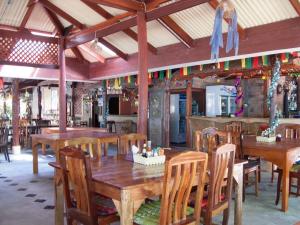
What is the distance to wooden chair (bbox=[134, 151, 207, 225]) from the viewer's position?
2191mm

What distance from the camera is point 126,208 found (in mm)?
2221

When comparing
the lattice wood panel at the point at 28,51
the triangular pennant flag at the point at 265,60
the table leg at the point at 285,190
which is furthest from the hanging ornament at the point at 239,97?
the table leg at the point at 285,190

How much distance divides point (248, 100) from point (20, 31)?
830 centimetres

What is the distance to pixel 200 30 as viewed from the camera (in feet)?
18.5

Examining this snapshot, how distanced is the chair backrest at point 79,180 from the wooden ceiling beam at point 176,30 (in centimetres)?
361

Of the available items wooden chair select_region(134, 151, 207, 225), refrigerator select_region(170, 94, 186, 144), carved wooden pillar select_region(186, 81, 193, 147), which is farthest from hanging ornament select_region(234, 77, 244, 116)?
wooden chair select_region(134, 151, 207, 225)

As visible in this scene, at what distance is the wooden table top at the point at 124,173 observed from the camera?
2.35 m

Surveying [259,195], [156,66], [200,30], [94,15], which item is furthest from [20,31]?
[259,195]

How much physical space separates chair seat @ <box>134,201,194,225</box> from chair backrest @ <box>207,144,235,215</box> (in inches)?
9.4

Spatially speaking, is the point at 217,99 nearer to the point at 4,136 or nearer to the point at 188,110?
the point at 188,110

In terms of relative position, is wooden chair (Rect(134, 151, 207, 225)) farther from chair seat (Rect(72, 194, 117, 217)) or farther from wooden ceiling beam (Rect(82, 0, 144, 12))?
wooden ceiling beam (Rect(82, 0, 144, 12))

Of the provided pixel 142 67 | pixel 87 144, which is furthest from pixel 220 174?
pixel 142 67

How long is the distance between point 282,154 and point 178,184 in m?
2.33

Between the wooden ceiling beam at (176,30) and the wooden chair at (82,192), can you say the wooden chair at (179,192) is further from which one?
the wooden ceiling beam at (176,30)
